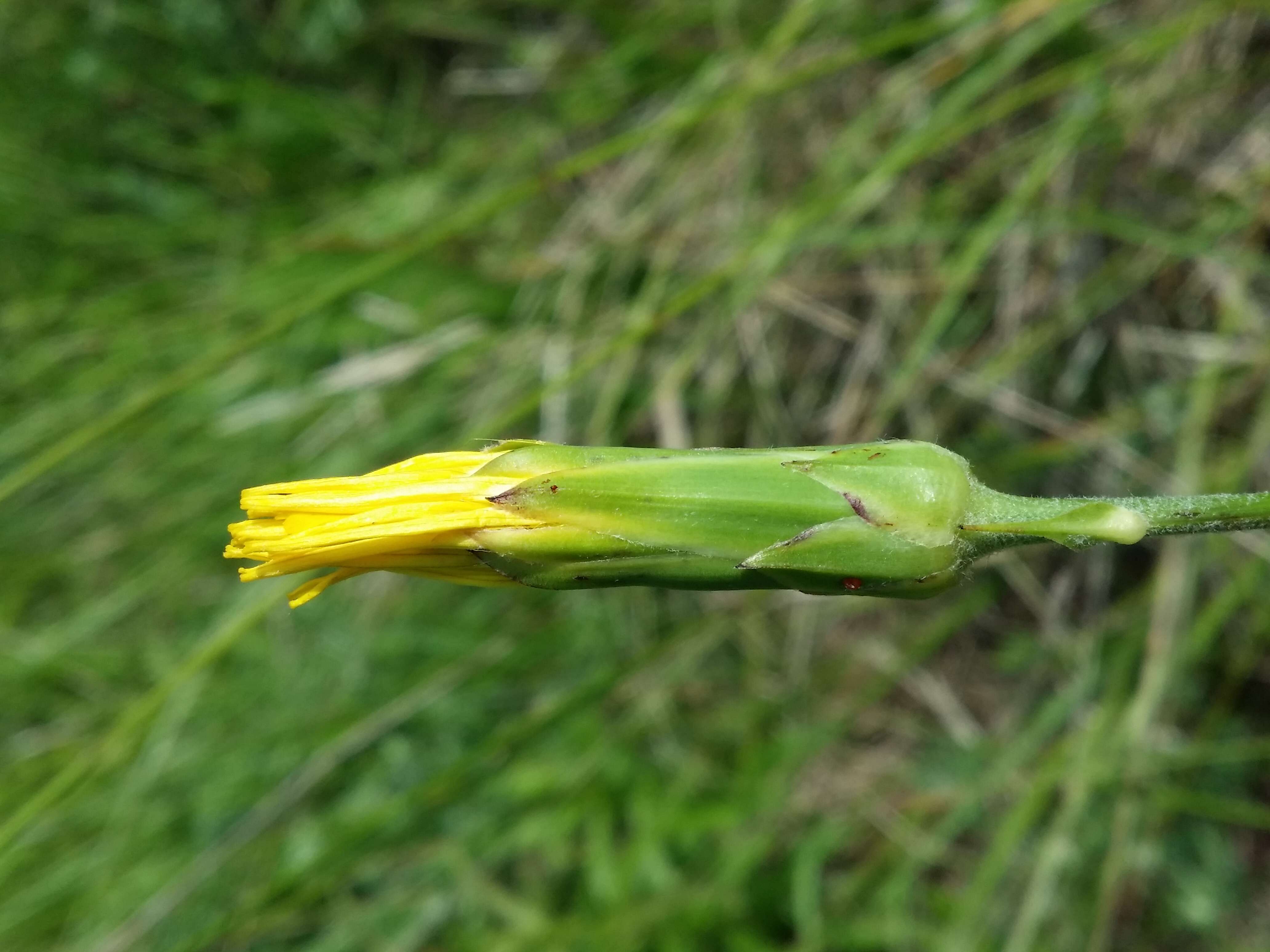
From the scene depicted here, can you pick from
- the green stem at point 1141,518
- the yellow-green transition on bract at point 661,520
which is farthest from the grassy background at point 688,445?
the green stem at point 1141,518

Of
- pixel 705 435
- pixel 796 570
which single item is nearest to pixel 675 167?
pixel 705 435

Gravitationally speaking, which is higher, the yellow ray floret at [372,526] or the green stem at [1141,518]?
the yellow ray floret at [372,526]

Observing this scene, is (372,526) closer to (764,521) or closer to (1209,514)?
(764,521)

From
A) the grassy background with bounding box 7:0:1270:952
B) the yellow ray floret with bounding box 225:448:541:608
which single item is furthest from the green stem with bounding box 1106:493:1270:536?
the grassy background with bounding box 7:0:1270:952

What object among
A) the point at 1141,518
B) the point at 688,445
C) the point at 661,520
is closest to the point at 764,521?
the point at 661,520

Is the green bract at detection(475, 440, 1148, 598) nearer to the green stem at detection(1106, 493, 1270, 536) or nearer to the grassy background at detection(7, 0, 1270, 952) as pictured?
the green stem at detection(1106, 493, 1270, 536)

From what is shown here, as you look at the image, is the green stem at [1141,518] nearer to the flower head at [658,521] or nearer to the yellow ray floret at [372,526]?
the flower head at [658,521]

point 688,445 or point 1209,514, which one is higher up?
point 1209,514
